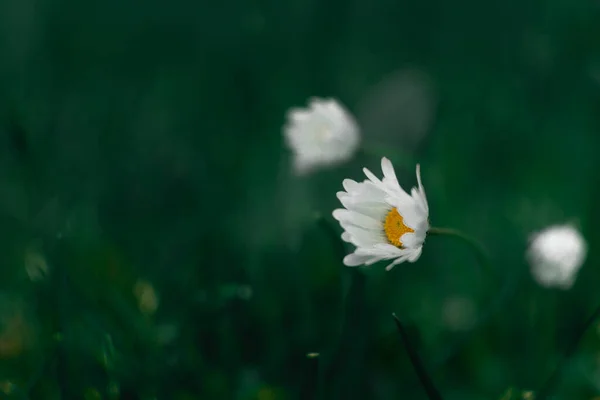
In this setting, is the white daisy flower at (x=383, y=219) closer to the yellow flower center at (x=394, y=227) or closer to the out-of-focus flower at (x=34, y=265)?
the yellow flower center at (x=394, y=227)

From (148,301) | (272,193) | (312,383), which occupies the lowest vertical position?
(312,383)

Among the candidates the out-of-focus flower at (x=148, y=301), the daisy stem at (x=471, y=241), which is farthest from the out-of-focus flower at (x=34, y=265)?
the daisy stem at (x=471, y=241)

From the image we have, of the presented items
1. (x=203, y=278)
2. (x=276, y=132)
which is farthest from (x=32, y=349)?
(x=276, y=132)

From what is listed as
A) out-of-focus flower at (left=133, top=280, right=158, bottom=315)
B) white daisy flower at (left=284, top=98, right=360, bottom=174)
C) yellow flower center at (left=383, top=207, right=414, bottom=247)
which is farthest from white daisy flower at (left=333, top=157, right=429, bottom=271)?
white daisy flower at (left=284, top=98, right=360, bottom=174)

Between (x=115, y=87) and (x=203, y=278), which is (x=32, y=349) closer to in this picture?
(x=203, y=278)

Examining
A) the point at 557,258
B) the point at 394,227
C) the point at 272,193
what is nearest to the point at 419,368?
the point at 394,227

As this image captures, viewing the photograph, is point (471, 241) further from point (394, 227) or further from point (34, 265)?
point (34, 265)
